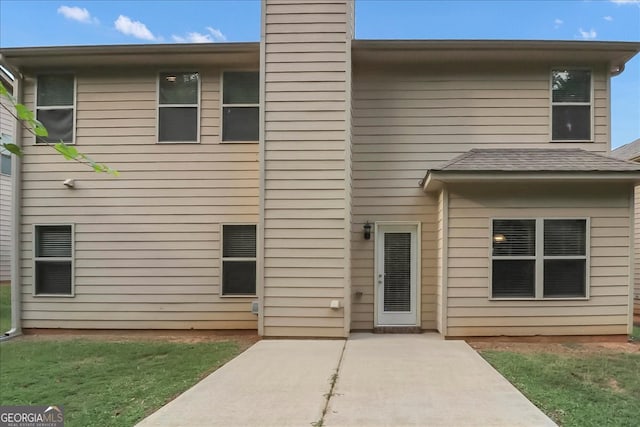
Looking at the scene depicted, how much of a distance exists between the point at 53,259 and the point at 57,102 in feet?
8.96

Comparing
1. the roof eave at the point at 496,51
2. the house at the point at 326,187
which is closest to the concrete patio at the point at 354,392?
the house at the point at 326,187

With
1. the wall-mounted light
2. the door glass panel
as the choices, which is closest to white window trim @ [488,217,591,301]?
the door glass panel

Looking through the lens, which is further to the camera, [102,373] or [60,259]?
[60,259]

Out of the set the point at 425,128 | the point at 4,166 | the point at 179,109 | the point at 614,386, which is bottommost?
the point at 614,386

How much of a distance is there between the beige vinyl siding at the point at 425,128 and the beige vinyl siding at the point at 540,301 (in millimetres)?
716

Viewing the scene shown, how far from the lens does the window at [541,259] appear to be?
7.18 metres

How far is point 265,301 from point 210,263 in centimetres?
142

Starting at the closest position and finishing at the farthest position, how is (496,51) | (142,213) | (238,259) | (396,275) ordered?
(496,51)
(396,275)
(238,259)
(142,213)

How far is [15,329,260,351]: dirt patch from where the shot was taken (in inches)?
306

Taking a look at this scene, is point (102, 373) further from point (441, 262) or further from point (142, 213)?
point (441, 262)

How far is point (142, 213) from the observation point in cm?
819

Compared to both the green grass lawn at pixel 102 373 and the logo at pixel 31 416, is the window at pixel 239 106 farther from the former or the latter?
the logo at pixel 31 416

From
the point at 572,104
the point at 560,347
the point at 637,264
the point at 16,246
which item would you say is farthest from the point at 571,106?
the point at 16,246

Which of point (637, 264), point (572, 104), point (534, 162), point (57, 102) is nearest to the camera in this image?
point (534, 162)
